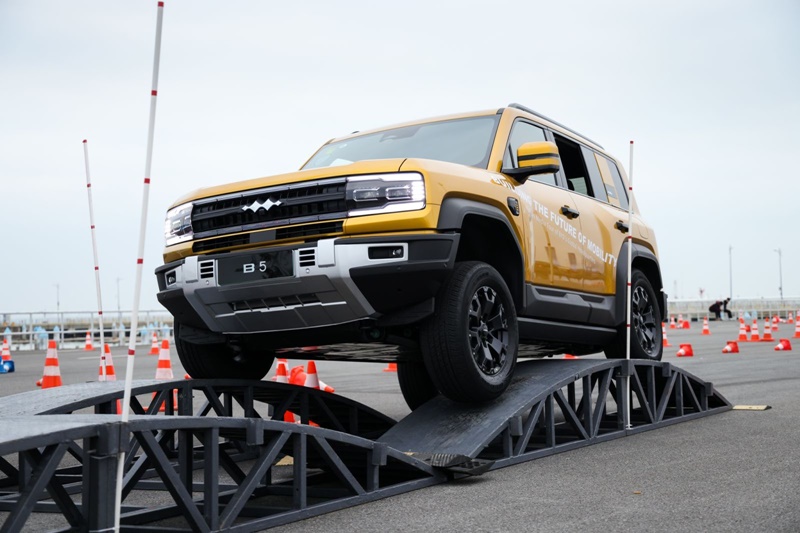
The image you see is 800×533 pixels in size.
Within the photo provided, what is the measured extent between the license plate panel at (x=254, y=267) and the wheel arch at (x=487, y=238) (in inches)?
38.6

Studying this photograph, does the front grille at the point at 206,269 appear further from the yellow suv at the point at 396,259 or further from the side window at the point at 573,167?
the side window at the point at 573,167

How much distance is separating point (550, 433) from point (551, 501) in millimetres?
1801

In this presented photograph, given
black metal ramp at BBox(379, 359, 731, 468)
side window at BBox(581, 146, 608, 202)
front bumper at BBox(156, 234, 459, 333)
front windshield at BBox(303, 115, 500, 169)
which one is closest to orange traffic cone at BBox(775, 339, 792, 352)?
black metal ramp at BBox(379, 359, 731, 468)

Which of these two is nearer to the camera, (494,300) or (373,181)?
(373,181)

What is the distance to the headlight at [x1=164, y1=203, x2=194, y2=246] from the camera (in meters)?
6.15

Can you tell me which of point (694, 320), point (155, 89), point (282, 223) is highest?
point (155, 89)

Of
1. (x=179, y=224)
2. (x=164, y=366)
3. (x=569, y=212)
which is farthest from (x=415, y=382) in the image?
(x=164, y=366)

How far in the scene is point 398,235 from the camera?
18.0 ft

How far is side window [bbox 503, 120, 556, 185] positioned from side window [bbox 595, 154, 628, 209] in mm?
1543

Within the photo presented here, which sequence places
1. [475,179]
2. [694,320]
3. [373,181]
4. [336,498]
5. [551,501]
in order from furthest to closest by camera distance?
1. [694,320]
2. [475,179]
3. [373,181]
4. [336,498]
5. [551,501]

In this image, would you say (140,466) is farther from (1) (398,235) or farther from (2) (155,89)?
(2) (155,89)

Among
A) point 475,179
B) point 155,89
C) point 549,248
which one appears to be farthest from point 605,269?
point 155,89

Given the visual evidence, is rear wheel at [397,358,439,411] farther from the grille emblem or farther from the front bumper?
the grille emblem

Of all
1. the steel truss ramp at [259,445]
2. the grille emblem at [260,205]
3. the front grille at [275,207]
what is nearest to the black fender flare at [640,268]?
the steel truss ramp at [259,445]
